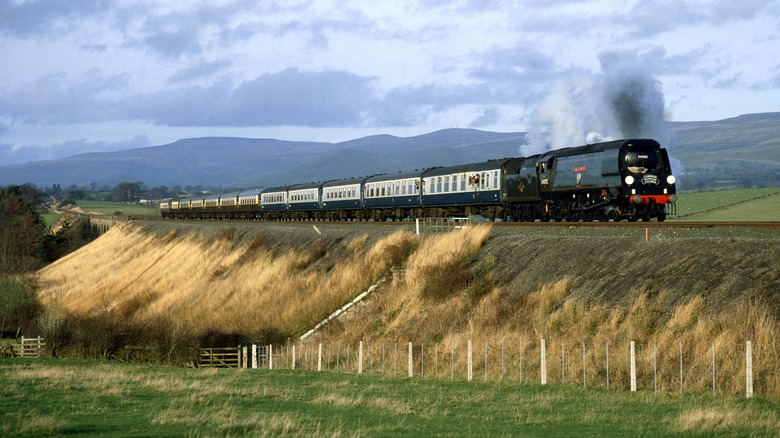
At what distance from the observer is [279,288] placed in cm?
4538

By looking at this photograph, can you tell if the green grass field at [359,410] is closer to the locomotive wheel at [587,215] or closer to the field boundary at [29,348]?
the field boundary at [29,348]

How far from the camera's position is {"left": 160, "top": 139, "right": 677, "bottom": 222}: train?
37812 millimetres

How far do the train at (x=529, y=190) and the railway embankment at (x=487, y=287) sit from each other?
4.13 meters

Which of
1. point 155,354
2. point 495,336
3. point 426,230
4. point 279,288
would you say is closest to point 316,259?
point 279,288

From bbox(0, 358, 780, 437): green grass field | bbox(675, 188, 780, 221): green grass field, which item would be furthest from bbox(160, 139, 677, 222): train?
bbox(675, 188, 780, 221): green grass field

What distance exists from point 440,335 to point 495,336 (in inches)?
135

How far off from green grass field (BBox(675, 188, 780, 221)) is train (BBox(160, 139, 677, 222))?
40.7 meters

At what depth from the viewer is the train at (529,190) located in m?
37.8

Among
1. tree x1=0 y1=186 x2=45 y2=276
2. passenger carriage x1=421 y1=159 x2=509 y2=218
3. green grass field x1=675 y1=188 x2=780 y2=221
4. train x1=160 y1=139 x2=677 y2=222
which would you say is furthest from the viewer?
tree x1=0 y1=186 x2=45 y2=276

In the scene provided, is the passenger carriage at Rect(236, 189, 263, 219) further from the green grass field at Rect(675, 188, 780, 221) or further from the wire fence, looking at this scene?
the wire fence

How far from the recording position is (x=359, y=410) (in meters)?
18.7

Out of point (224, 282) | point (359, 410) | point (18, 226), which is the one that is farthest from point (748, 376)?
point (18, 226)

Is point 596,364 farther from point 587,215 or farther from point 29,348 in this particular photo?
point 29,348

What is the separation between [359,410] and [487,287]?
13559 millimetres
